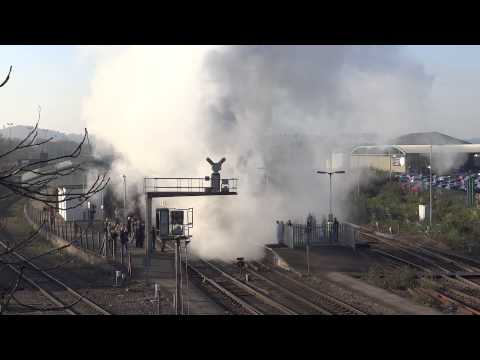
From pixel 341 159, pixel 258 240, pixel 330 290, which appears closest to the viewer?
pixel 330 290

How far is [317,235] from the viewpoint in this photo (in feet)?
64.6

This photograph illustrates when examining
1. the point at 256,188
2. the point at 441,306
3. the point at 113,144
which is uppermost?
the point at 113,144

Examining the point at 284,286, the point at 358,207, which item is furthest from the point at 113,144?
the point at 284,286

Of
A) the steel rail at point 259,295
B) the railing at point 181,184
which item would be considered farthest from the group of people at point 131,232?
the steel rail at point 259,295

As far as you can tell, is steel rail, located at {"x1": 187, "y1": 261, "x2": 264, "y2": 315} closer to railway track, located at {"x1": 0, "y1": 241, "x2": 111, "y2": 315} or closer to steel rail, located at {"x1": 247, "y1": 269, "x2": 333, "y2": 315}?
steel rail, located at {"x1": 247, "y1": 269, "x2": 333, "y2": 315}

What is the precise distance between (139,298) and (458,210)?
707 inches

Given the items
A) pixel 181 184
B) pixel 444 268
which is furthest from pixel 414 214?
pixel 444 268

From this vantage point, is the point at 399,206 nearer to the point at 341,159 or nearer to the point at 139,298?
the point at 341,159

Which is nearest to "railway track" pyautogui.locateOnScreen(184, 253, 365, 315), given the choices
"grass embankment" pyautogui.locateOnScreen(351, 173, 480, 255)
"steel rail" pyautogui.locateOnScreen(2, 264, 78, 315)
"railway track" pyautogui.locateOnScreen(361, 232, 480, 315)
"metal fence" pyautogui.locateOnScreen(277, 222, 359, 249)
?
"metal fence" pyautogui.locateOnScreen(277, 222, 359, 249)

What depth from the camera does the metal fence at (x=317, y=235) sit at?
18.8 metres

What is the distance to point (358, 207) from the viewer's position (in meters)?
29.5

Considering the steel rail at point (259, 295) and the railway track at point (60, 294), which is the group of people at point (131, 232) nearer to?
the railway track at point (60, 294)

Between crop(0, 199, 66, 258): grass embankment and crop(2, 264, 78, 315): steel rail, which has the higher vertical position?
crop(0, 199, 66, 258): grass embankment

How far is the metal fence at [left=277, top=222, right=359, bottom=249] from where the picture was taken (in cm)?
1883
